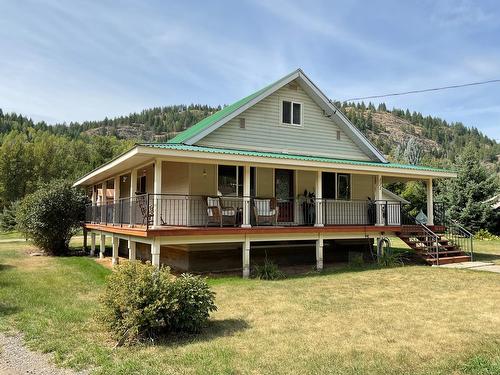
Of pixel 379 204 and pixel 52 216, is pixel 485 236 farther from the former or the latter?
pixel 52 216

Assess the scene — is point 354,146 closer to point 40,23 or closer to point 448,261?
point 448,261

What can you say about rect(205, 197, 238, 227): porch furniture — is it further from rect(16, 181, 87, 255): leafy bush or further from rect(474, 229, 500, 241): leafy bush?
rect(474, 229, 500, 241): leafy bush

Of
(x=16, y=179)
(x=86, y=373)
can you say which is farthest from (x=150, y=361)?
(x=16, y=179)

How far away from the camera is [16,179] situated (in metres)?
→ 53.2

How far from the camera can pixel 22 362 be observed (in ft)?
18.9

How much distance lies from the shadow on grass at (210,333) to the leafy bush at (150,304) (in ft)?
0.47

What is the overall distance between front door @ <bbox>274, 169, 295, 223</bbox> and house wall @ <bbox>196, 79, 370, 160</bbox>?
1016 mm

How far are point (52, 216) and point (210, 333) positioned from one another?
1597 cm

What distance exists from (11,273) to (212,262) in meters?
6.64

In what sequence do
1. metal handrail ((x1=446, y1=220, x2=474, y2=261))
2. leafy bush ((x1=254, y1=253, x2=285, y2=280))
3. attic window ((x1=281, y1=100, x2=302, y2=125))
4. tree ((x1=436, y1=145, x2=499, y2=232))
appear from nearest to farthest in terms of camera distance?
leafy bush ((x1=254, y1=253, x2=285, y2=280))
metal handrail ((x1=446, y1=220, x2=474, y2=261))
attic window ((x1=281, y1=100, x2=302, y2=125))
tree ((x1=436, y1=145, x2=499, y2=232))

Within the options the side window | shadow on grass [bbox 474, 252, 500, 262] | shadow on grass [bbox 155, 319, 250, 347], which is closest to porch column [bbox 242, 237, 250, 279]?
shadow on grass [bbox 155, 319, 250, 347]

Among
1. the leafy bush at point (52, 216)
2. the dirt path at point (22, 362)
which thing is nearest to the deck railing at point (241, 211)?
the leafy bush at point (52, 216)

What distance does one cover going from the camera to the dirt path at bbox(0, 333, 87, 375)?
5387mm

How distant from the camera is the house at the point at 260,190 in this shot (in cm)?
1291
